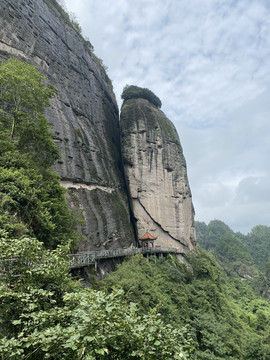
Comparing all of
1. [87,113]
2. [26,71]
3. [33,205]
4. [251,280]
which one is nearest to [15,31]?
[26,71]

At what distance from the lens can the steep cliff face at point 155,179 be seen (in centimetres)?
2677

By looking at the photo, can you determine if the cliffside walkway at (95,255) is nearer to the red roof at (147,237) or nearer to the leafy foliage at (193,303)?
the leafy foliage at (193,303)

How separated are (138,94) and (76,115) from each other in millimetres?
16884

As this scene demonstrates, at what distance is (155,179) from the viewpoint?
27.9m

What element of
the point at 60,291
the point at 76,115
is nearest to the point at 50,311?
the point at 60,291

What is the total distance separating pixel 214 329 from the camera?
14.5 m

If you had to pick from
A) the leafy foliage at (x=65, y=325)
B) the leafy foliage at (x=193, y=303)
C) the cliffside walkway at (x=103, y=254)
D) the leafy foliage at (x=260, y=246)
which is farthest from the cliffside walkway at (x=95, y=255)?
the leafy foliage at (x=260, y=246)

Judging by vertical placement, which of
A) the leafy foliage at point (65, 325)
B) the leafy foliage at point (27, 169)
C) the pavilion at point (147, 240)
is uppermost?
the leafy foliage at point (27, 169)

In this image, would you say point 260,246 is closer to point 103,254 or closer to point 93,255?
point 103,254

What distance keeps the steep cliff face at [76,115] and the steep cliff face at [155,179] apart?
7.23 feet

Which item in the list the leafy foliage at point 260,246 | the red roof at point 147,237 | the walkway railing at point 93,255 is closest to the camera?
the walkway railing at point 93,255

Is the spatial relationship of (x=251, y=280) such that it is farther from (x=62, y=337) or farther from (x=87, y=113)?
(x=62, y=337)

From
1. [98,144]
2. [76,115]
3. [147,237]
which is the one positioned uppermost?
[76,115]

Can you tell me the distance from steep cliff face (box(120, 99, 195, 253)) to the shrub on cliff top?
12.4ft
